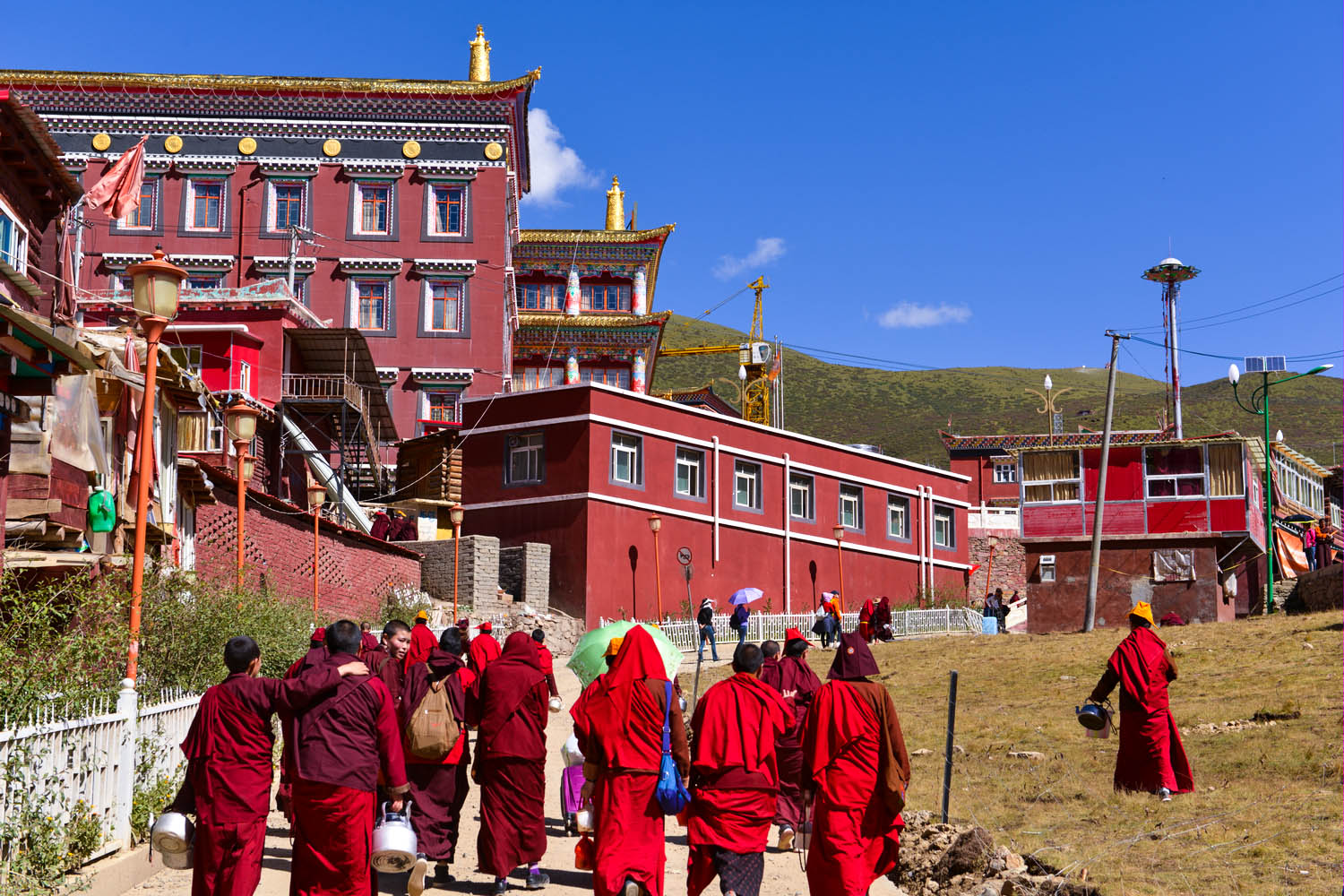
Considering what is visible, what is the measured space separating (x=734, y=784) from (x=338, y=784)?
2.42m

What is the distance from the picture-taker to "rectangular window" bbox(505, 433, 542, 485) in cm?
3559

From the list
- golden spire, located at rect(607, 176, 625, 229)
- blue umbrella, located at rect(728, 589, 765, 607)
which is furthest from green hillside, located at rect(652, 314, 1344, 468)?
blue umbrella, located at rect(728, 589, 765, 607)

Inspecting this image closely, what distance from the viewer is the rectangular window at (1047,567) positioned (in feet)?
113

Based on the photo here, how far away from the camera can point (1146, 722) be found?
12086 mm

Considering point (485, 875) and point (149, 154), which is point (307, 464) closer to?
point (149, 154)

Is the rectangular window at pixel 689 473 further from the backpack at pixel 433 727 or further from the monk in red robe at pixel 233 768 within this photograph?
the monk in red robe at pixel 233 768

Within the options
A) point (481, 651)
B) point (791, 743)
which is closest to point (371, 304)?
point (481, 651)

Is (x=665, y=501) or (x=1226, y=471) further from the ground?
(x=1226, y=471)

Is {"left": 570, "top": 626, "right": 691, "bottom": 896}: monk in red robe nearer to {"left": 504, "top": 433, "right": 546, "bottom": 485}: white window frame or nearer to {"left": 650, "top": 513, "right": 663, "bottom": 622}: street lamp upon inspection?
{"left": 650, "top": 513, "right": 663, "bottom": 622}: street lamp

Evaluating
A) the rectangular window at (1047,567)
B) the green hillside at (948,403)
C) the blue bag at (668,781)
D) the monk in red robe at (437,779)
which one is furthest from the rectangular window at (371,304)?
the green hillside at (948,403)

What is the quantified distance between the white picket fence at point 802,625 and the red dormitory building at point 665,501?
139cm

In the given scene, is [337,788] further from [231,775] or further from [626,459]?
[626,459]

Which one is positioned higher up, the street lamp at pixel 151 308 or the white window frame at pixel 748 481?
the white window frame at pixel 748 481

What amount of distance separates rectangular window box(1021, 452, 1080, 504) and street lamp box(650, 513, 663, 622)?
932 cm
